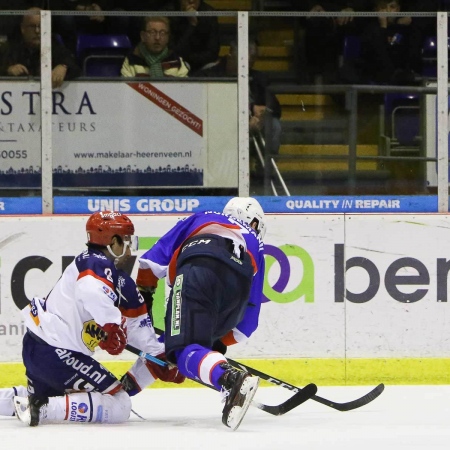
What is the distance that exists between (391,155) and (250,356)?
133 cm

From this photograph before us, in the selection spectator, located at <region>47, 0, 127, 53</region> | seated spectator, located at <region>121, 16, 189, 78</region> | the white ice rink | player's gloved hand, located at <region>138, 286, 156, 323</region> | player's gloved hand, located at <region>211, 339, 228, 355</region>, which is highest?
spectator, located at <region>47, 0, 127, 53</region>

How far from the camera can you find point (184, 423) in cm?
462

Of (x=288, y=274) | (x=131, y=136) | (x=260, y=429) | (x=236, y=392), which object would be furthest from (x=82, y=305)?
(x=131, y=136)

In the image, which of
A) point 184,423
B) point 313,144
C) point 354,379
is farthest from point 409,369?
point 184,423

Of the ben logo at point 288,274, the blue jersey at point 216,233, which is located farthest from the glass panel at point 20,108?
the blue jersey at point 216,233

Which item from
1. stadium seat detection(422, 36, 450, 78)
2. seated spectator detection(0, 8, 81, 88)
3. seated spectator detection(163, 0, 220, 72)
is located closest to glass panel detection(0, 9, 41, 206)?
seated spectator detection(0, 8, 81, 88)

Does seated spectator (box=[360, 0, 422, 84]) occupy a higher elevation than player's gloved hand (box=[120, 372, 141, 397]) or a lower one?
higher

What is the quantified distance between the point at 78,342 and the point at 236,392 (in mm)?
710

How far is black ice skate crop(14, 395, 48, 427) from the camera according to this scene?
4.46 meters

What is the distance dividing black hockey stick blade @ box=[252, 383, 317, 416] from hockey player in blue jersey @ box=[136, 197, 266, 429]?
35cm

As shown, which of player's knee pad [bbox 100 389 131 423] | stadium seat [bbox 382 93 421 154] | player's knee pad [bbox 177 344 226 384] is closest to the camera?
player's knee pad [bbox 177 344 226 384]

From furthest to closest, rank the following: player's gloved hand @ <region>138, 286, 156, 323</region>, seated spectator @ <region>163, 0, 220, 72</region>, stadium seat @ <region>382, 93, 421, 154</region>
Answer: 1. stadium seat @ <region>382, 93, 421, 154</region>
2. seated spectator @ <region>163, 0, 220, 72</region>
3. player's gloved hand @ <region>138, 286, 156, 323</region>

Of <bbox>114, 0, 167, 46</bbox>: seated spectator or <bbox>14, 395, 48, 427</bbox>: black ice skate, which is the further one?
<bbox>114, 0, 167, 46</bbox>: seated spectator

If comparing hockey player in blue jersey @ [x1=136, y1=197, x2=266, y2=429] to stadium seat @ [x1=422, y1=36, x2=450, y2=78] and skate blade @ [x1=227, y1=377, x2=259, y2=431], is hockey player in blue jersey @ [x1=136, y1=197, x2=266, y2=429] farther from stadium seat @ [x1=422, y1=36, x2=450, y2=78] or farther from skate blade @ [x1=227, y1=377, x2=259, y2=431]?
stadium seat @ [x1=422, y1=36, x2=450, y2=78]
